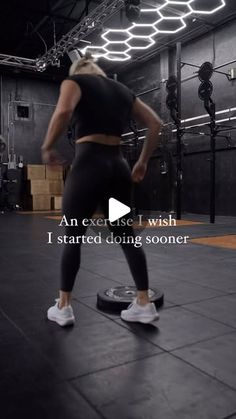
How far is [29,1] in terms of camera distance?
7520 mm

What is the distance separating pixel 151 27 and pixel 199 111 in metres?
2.29

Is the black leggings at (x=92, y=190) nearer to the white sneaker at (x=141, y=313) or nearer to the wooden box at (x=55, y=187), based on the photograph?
the white sneaker at (x=141, y=313)

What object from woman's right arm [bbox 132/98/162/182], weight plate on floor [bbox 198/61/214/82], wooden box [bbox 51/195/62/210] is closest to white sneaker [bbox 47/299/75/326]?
woman's right arm [bbox 132/98/162/182]

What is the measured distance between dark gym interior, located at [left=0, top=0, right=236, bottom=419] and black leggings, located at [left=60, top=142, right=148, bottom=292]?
0.10 m

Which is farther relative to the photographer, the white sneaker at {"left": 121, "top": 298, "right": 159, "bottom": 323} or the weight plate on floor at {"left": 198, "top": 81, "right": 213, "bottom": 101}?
the weight plate on floor at {"left": 198, "top": 81, "right": 213, "bottom": 101}

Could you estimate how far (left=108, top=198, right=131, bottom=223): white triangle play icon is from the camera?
5.45 ft

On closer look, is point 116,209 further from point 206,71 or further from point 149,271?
point 206,71

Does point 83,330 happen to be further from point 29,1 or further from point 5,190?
point 5,190

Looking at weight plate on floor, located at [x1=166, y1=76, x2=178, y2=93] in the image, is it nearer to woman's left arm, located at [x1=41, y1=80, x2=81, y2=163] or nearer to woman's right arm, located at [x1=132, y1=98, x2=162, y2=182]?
woman's right arm, located at [x1=132, y1=98, x2=162, y2=182]

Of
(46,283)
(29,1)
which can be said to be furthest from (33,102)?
(46,283)

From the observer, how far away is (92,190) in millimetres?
1580

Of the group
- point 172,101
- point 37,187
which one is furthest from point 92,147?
point 37,187

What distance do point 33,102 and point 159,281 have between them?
1063cm

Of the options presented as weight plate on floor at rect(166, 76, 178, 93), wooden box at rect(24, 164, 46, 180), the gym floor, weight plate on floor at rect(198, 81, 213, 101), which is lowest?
the gym floor
